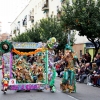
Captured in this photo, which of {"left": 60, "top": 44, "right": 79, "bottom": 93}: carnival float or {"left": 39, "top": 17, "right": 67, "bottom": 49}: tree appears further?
{"left": 39, "top": 17, "right": 67, "bottom": 49}: tree

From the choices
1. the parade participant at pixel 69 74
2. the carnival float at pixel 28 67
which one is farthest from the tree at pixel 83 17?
the parade participant at pixel 69 74

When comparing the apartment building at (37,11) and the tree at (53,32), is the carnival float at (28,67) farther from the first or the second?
the apartment building at (37,11)

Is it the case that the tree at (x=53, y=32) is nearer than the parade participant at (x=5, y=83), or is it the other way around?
the parade participant at (x=5, y=83)

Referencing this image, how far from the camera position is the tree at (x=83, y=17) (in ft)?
81.4

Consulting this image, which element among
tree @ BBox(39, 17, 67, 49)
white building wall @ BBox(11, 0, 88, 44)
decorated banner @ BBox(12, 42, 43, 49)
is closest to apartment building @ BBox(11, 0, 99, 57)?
white building wall @ BBox(11, 0, 88, 44)

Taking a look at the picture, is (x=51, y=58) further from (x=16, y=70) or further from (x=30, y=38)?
(x=30, y=38)

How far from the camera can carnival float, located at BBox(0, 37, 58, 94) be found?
15.2 meters

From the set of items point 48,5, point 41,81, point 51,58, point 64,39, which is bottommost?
point 41,81

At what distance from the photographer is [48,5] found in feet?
181

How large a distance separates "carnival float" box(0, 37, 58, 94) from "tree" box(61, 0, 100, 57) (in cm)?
932

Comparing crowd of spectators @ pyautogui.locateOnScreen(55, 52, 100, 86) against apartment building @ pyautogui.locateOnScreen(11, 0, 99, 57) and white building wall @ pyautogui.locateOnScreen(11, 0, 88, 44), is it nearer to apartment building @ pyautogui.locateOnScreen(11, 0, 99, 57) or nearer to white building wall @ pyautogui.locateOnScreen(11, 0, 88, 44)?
apartment building @ pyautogui.locateOnScreen(11, 0, 99, 57)

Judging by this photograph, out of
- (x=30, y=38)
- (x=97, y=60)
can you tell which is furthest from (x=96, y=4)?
(x=30, y=38)

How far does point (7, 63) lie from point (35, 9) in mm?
53869

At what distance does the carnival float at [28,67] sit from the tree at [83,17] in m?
9.32
